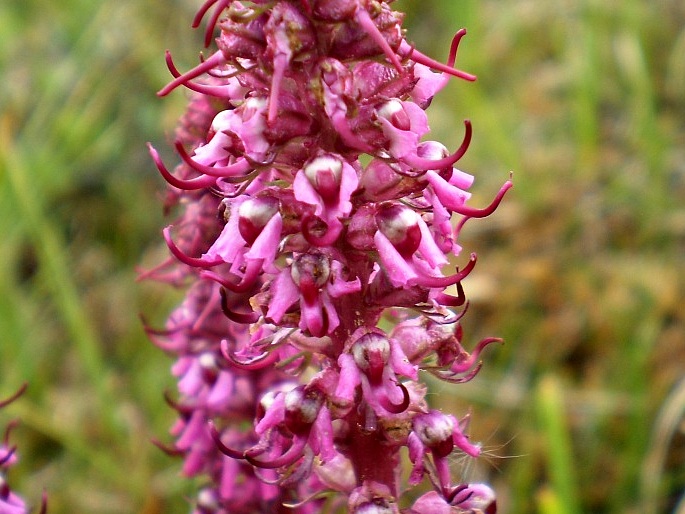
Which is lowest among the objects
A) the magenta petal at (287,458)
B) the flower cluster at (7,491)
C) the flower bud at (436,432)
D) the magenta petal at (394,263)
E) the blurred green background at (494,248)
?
the blurred green background at (494,248)

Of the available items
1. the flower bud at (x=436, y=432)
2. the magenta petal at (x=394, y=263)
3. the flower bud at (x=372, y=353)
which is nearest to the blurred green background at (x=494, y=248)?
the flower bud at (x=436, y=432)

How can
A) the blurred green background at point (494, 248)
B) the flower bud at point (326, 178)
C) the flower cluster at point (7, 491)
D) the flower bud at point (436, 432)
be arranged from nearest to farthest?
the flower bud at point (326, 178), the flower bud at point (436, 432), the flower cluster at point (7, 491), the blurred green background at point (494, 248)

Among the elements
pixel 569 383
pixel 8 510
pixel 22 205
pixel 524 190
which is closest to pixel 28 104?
pixel 22 205

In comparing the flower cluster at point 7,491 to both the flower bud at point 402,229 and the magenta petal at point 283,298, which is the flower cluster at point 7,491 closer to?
the magenta petal at point 283,298

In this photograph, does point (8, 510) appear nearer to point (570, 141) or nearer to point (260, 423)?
point (260, 423)

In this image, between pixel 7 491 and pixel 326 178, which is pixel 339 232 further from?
pixel 7 491

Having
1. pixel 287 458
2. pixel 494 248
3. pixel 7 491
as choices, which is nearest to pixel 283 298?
pixel 287 458

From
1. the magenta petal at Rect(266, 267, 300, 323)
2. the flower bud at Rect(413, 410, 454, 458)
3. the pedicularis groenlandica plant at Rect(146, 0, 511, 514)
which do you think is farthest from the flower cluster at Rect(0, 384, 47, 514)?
the flower bud at Rect(413, 410, 454, 458)

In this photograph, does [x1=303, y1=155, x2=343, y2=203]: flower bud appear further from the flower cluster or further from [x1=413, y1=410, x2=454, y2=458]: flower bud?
the flower cluster
